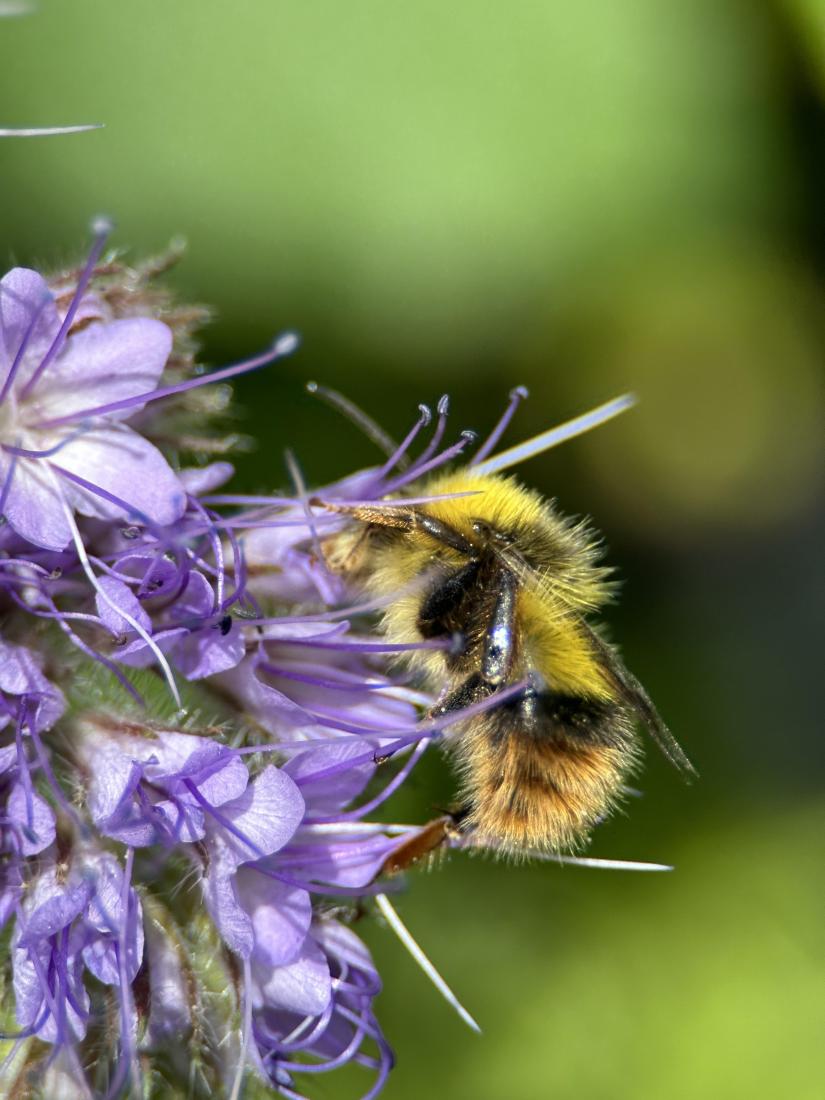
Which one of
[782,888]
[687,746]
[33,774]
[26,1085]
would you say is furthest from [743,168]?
[26,1085]

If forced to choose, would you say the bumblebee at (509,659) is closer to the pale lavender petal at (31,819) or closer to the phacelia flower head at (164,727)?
the phacelia flower head at (164,727)

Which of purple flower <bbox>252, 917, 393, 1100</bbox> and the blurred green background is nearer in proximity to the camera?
purple flower <bbox>252, 917, 393, 1100</bbox>

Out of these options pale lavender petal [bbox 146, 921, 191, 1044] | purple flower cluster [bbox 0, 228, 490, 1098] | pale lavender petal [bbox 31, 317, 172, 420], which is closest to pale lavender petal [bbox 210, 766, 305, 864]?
purple flower cluster [bbox 0, 228, 490, 1098]

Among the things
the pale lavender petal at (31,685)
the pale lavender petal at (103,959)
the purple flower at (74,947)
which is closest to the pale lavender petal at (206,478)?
the pale lavender petal at (31,685)

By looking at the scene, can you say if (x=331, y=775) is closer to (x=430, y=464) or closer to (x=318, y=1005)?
(x=318, y=1005)

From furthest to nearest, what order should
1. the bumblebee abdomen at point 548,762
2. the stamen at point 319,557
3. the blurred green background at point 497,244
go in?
the blurred green background at point 497,244 < the stamen at point 319,557 < the bumblebee abdomen at point 548,762

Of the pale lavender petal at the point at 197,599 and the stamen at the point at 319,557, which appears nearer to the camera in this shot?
the pale lavender petal at the point at 197,599

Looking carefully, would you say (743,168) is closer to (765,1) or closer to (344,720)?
(765,1)

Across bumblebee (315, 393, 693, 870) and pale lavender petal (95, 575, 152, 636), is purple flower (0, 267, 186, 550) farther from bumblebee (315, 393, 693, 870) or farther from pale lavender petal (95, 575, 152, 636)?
bumblebee (315, 393, 693, 870)
